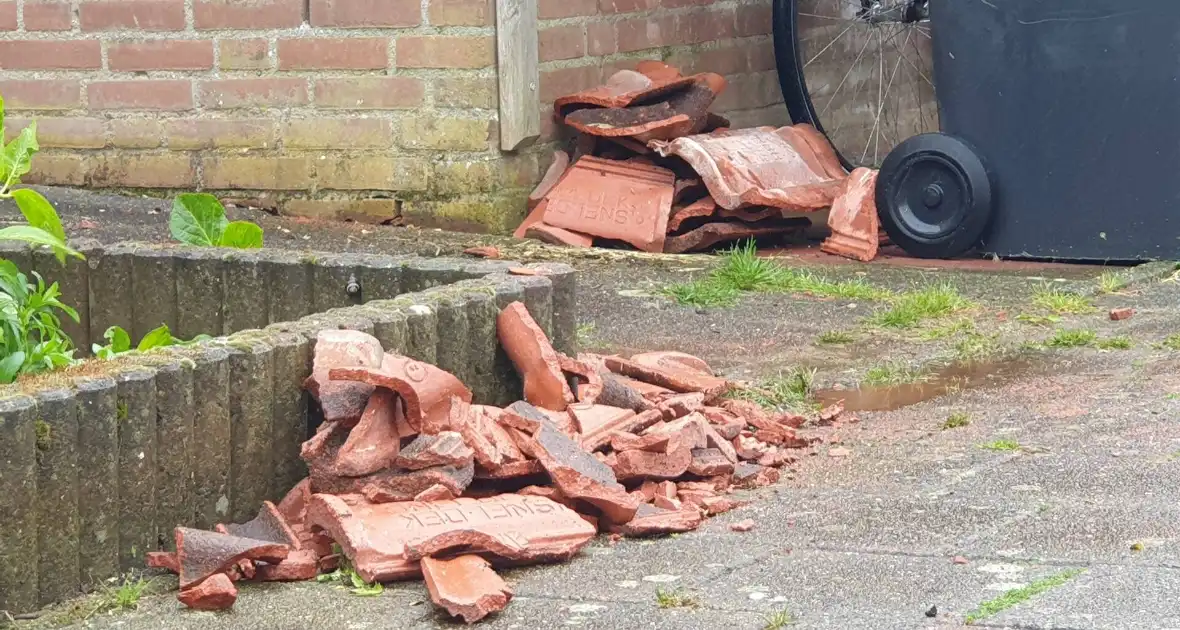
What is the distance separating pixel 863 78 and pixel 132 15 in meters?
3.87

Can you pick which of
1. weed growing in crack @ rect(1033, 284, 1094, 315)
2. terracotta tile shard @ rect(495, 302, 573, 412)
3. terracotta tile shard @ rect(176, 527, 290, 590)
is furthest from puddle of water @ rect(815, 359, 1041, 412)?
terracotta tile shard @ rect(176, 527, 290, 590)

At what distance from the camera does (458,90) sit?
699 centimetres

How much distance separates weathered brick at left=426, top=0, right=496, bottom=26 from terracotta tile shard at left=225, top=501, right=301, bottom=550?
158 inches

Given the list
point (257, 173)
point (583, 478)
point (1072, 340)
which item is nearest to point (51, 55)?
point (257, 173)

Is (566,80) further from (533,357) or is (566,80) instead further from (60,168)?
(533,357)

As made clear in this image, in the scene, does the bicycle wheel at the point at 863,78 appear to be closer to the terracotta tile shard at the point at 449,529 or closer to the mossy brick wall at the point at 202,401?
the mossy brick wall at the point at 202,401

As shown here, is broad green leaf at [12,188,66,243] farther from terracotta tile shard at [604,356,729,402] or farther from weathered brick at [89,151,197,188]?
weathered brick at [89,151,197,188]

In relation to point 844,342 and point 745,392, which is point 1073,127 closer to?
point 844,342

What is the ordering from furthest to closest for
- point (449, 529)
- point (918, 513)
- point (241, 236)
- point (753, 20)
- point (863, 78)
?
point (863, 78)
point (753, 20)
point (241, 236)
point (918, 513)
point (449, 529)

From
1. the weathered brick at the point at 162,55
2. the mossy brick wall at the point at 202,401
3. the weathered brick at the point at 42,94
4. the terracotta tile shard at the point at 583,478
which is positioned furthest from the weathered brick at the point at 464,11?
the terracotta tile shard at the point at 583,478

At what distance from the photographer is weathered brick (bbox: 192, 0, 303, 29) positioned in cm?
703

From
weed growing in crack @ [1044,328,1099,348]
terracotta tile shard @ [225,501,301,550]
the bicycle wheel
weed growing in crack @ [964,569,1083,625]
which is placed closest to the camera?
weed growing in crack @ [964,569,1083,625]

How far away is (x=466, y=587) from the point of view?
2.87 metres

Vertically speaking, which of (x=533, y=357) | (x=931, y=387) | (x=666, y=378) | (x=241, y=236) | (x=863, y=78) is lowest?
(x=931, y=387)
